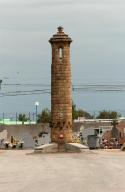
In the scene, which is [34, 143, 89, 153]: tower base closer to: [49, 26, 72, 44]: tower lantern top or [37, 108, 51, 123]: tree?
[49, 26, 72, 44]: tower lantern top

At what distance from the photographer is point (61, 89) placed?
52.4 metres

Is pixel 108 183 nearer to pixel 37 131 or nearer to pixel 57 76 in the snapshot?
pixel 57 76

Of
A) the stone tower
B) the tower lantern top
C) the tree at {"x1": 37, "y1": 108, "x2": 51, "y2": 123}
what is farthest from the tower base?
the tree at {"x1": 37, "y1": 108, "x2": 51, "y2": 123}

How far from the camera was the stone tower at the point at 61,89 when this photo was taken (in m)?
52.3

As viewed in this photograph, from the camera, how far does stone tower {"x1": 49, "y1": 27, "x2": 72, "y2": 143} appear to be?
52.3 m

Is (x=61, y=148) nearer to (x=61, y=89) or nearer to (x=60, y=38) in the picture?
(x=61, y=89)

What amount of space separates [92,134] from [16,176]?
43.0 m

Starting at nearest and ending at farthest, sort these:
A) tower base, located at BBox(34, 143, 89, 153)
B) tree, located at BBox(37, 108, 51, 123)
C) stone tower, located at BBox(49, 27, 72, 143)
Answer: tower base, located at BBox(34, 143, 89, 153), stone tower, located at BBox(49, 27, 72, 143), tree, located at BBox(37, 108, 51, 123)

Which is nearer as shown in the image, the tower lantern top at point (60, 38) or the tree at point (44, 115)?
the tower lantern top at point (60, 38)

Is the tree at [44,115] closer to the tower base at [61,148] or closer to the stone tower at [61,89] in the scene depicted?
the stone tower at [61,89]

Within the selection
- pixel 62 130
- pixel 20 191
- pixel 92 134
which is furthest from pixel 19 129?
pixel 20 191

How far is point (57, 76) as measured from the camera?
52.3 m

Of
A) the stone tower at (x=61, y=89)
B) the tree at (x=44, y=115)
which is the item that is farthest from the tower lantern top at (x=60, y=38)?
the tree at (x=44, y=115)

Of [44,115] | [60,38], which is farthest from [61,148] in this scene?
[44,115]
